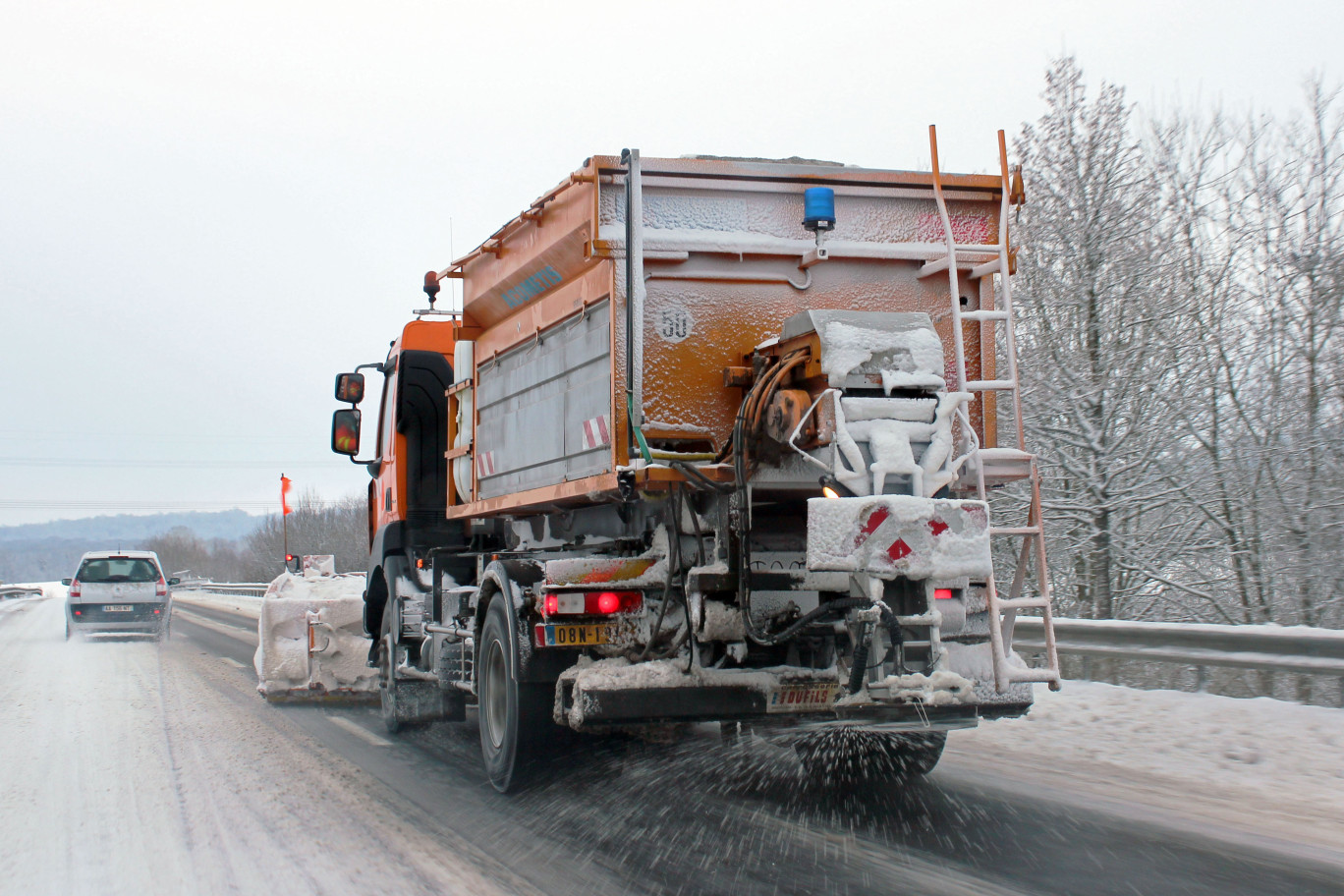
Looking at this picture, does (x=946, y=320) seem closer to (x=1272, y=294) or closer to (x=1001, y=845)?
(x=1001, y=845)

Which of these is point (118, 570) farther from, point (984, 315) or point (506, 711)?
point (984, 315)

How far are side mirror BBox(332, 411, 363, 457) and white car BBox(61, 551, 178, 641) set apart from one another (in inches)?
497

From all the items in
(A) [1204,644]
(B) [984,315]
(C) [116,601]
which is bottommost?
(A) [1204,644]

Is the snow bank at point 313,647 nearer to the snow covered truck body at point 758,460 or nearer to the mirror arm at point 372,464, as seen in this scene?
the mirror arm at point 372,464

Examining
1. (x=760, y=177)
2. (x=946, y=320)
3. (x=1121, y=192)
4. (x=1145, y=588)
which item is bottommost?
(x=1145, y=588)

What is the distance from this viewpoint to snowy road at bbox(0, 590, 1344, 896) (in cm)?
446

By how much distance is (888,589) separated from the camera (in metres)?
4.54

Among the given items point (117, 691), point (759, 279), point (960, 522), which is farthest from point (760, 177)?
point (117, 691)

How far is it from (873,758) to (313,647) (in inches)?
224

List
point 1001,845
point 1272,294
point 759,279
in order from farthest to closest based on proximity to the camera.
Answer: point 1272,294 → point 759,279 → point 1001,845

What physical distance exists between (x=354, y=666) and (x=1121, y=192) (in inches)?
422

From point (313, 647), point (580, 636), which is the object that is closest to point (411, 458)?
point (313, 647)

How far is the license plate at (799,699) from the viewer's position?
507 cm

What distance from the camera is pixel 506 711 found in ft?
20.6
